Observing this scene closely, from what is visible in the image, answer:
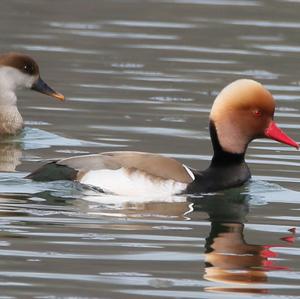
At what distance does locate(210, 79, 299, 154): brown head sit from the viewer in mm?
11047

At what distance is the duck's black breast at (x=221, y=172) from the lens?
1097 centimetres

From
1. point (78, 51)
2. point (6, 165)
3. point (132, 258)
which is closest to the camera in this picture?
point (132, 258)

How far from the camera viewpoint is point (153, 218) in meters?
9.99

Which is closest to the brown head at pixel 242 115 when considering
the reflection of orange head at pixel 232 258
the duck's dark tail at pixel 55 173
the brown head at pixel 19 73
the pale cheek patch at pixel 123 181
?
the pale cheek patch at pixel 123 181

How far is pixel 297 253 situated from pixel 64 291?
181cm

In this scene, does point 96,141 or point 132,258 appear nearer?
point 132,258

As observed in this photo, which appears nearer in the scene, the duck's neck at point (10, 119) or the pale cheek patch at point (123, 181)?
the pale cheek patch at point (123, 181)

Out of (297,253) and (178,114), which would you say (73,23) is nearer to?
(178,114)

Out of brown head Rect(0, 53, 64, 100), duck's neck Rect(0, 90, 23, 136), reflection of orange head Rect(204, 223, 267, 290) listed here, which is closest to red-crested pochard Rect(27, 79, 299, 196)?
reflection of orange head Rect(204, 223, 267, 290)

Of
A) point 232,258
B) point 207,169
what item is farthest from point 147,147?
point 232,258

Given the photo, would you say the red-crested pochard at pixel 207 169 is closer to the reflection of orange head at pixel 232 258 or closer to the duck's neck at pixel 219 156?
the duck's neck at pixel 219 156

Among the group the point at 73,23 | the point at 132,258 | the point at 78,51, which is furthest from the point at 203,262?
the point at 73,23

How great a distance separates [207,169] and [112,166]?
0.90m

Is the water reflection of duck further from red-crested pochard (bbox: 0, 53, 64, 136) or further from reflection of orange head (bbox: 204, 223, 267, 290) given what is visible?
red-crested pochard (bbox: 0, 53, 64, 136)
